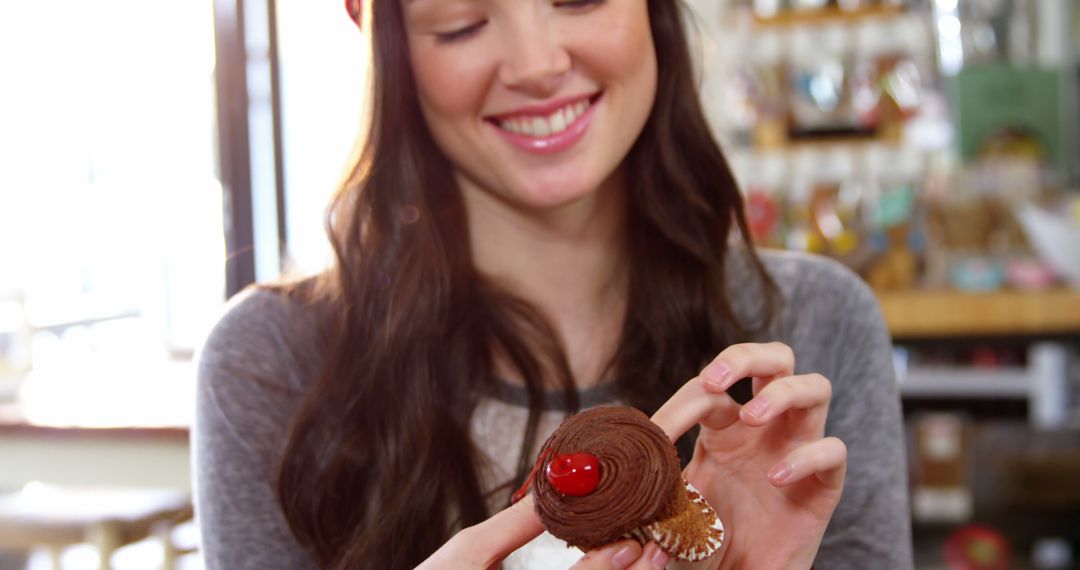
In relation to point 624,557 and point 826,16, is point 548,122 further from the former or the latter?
point 826,16

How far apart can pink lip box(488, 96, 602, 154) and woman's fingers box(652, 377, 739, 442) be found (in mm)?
274

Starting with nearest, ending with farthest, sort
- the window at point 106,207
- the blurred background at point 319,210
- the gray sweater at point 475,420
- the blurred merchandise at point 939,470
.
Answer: the gray sweater at point 475,420
the blurred background at point 319,210
the window at point 106,207
the blurred merchandise at point 939,470

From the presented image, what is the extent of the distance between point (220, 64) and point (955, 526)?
2.34 meters

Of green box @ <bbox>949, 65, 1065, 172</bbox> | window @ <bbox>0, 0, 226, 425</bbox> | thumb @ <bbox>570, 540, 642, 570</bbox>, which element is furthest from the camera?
green box @ <bbox>949, 65, 1065, 172</bbox>

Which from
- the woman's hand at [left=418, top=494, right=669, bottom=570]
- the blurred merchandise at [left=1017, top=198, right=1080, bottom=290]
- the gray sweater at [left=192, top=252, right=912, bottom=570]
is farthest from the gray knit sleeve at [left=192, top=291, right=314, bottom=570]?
the blurred merchandise at [left=1017, top=198, right=1080, bottom=290]

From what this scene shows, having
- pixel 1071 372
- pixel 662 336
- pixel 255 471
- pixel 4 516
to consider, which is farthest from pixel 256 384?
pixel 1071 372

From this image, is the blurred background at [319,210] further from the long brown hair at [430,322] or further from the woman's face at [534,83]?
the woman's face at [534,83]

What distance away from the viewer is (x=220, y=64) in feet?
7.69

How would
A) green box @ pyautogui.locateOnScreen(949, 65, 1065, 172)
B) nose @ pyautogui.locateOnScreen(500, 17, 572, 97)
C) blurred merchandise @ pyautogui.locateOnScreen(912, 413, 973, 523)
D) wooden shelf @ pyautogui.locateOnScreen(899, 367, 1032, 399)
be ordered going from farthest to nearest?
1. wooden shelf @ pyautogui.locateOnScreen(899, 367, 1032, 399)
2. blurred merchandise @ pyautogui.locateOnScreen(912, 413, 973, 523)
3. green box @ pyautogui.locateOnScreen(949, 65, 1065, 172)
4. nose @ pyautogui.locateOnScreen(500, 17, 572, 97)

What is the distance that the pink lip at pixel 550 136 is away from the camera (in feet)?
2.91

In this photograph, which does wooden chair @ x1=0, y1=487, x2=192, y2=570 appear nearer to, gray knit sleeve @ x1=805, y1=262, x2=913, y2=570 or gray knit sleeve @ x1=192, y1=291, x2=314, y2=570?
gray knit sleeve @ x1=192, y1=291, x2=314, y2=570

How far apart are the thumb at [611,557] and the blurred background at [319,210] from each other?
1.11 metres

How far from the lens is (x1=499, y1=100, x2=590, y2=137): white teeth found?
0.89m

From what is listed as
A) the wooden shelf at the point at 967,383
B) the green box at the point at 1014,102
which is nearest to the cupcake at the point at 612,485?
the green box at the point at 1014,102
